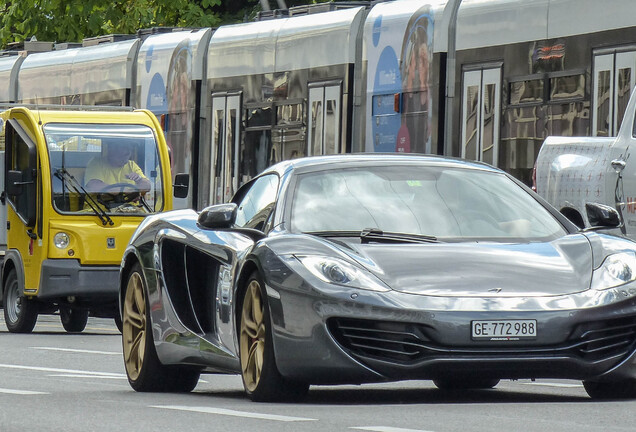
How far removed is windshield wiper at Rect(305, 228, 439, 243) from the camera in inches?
360

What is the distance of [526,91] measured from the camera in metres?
19.6

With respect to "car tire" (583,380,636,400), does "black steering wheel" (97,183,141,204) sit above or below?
above

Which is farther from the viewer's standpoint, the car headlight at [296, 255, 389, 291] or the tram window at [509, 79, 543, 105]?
the tram window at [509, 79, 543, 105]

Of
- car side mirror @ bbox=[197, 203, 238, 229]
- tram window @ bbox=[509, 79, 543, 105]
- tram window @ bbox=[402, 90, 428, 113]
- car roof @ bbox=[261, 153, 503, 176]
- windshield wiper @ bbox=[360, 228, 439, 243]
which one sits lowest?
windshield wiper @ bbox=[360, 228, 439, 243]

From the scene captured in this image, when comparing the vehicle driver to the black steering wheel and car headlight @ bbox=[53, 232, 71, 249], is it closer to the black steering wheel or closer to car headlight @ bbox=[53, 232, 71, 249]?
the black steering wheel

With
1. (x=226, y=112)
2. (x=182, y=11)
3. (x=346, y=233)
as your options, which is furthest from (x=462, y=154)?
(x=182, y=11)

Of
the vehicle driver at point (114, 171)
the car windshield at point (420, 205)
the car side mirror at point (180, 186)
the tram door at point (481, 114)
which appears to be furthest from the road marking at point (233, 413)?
the car side mirror at point (180, 186)

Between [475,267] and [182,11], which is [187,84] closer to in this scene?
[182,11]

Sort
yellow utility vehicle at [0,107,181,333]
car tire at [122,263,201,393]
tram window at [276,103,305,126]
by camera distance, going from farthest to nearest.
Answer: tram window at [276,103,305,126] < yellow utility vehicle at [0,107,181,333] < car tire at [122,263,201,393]

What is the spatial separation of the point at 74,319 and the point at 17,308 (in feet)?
2.14

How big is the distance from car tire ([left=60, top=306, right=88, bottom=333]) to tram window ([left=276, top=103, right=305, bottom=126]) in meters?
5.25

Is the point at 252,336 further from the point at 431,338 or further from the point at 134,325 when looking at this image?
the point at 134,325

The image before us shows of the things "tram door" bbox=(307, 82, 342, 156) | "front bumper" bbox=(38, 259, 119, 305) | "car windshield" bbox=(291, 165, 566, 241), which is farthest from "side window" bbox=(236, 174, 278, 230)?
"tram door" bbox=(307, 82, 342, 156)

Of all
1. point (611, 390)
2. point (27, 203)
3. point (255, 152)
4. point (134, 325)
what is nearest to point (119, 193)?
point (27, 203)
